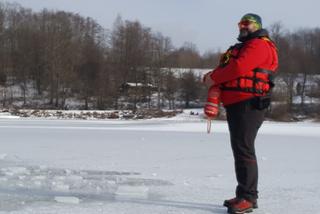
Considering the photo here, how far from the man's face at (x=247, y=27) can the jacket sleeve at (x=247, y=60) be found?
119 millimetres

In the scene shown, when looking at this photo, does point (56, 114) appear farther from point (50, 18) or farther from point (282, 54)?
point (282, 54)

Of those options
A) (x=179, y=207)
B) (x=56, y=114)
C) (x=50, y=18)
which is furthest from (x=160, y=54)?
(x=179, y=207)

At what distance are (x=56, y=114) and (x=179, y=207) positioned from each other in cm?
3012

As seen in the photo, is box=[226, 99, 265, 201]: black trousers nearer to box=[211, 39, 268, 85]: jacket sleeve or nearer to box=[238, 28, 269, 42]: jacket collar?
box=[211, 39, 268, 85]: jacket sleeve

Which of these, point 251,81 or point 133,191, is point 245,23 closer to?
point 251,81

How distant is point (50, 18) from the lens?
5572 cm

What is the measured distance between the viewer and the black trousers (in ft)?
13.0

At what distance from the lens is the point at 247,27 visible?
3.99m

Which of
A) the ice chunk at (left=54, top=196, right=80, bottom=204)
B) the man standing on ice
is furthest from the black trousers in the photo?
the ice chunk at (left=54, top=196, right=80, bottom=204)

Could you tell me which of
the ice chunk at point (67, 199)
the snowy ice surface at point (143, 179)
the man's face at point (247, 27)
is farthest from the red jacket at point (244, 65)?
the ice chunk at point (67, 199)

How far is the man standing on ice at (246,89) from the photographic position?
153 inches

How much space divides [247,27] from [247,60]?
0.31 meters

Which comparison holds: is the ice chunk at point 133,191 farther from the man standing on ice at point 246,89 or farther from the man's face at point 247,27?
the man's face at point 247,27

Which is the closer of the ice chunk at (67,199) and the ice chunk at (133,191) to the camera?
the ice chunk at (67,199)
